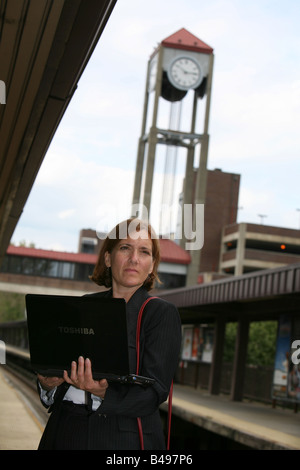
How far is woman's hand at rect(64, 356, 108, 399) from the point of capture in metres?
2.27

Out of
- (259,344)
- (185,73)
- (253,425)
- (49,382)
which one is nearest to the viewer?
(49,382)

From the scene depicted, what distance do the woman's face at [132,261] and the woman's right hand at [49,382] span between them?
39 cm

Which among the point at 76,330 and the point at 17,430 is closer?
the point at 76,330

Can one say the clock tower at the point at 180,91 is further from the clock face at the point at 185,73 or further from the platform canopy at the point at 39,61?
the platform canopy at the point at 39,61

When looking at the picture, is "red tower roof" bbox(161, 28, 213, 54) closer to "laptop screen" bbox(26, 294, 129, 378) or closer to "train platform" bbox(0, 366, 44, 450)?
"train platform" bbox(0, 366, 44, 450)

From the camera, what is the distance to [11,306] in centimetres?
9425

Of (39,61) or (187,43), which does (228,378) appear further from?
(187,43)

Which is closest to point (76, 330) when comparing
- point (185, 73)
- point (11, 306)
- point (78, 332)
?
point (78, 332)

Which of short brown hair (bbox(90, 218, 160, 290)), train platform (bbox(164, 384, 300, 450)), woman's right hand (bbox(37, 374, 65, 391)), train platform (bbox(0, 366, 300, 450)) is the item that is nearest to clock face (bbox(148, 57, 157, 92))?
train platform (bbox(164, 384, 300, 450))

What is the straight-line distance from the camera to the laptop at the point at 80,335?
2281 mm

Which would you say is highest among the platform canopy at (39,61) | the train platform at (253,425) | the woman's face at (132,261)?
the platform canopy at (39,61)

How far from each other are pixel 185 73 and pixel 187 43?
3141mm

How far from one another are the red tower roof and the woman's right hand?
69745mm

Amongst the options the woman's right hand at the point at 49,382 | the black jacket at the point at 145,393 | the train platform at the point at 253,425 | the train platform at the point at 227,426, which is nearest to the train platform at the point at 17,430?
the train platform at the point at 227,426
